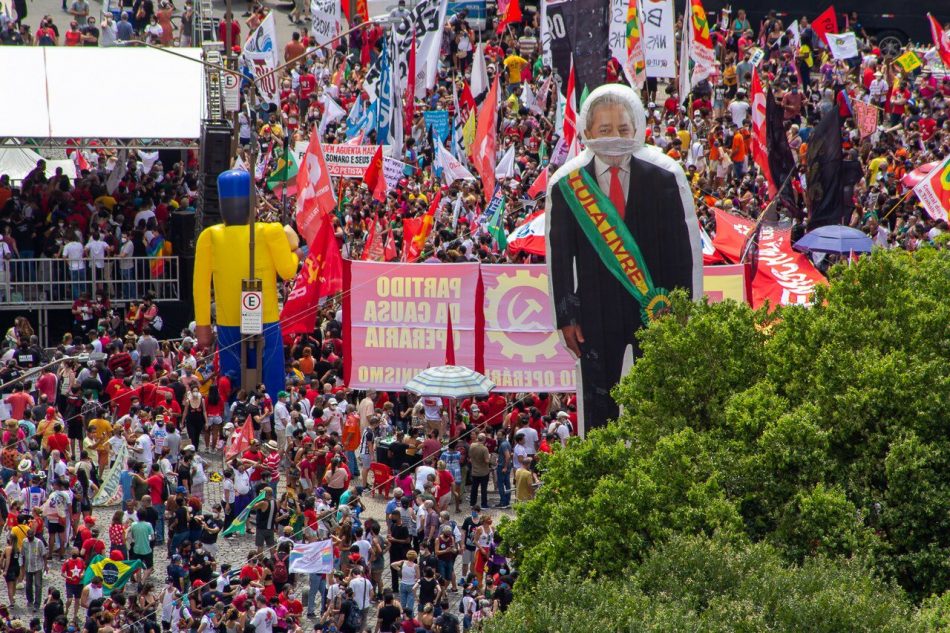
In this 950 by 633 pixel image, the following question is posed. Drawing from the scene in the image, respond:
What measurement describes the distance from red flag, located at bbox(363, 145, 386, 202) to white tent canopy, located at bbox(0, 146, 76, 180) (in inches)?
328

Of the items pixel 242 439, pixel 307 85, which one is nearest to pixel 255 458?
pixel 242 439

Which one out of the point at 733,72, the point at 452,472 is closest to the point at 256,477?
the point at 452,472

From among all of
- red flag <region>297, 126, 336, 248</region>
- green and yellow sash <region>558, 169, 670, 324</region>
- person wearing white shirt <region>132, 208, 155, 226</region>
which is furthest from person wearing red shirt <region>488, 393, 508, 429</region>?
person wearing white shirt <region>132, 208, 155, 226</region>

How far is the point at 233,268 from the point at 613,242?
920 centimetres

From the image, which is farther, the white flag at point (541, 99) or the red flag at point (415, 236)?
the white flag at point (541, 99)

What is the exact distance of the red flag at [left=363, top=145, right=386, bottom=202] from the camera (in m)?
33.0

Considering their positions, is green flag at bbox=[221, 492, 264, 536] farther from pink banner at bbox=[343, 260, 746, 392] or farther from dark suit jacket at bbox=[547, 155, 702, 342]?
dark suit jacket at bbox=[547, 155, 702, 342]

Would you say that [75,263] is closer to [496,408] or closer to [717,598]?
[496,408]

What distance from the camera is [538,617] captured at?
1540 cm

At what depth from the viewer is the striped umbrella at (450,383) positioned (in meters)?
25.4

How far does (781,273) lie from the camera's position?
92.5ft

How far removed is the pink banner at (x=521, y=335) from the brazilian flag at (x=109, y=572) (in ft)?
21.3

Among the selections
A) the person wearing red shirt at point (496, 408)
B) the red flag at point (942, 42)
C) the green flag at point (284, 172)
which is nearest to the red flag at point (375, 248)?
the person wearing red shirt at point (496, 408)

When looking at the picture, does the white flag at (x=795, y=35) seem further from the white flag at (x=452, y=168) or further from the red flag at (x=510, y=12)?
A: the white flag at (x=452, y=168)
